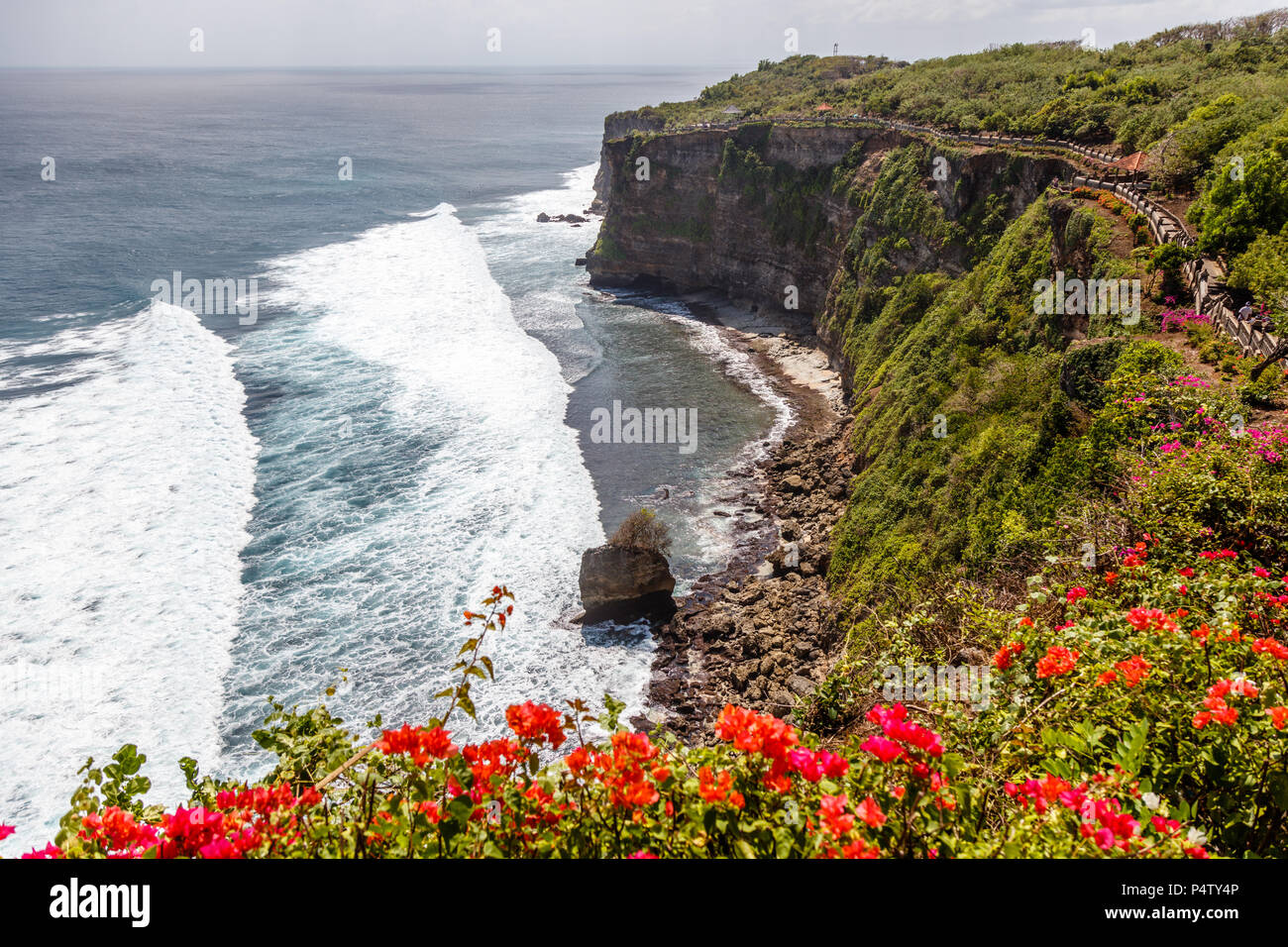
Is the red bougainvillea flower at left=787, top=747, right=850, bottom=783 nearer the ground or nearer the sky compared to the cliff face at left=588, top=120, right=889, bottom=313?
nearer the ground

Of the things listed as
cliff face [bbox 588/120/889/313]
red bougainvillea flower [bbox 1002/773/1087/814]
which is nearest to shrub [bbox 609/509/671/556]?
red bougainvillea flower [bbox 1002/773/1087/814]

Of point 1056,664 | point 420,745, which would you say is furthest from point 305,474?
point 1056,664

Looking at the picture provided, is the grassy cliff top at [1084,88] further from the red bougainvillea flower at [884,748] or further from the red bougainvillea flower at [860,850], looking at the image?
the red bougainvillea flower at [860,850]

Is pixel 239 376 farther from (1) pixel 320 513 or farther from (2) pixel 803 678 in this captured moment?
(2) pixel 803 678

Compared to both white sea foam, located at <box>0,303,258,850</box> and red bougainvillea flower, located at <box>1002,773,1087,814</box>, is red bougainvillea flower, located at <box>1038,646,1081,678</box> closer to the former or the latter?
red bougainvillea flower, located at <box>1002,773,1087,814</box>

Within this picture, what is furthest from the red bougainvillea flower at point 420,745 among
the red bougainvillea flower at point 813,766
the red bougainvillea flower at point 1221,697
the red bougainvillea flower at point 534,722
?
the red bougainvillea flower at point 1221,697

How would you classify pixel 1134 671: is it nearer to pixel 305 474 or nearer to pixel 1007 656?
pixel 1007 656
